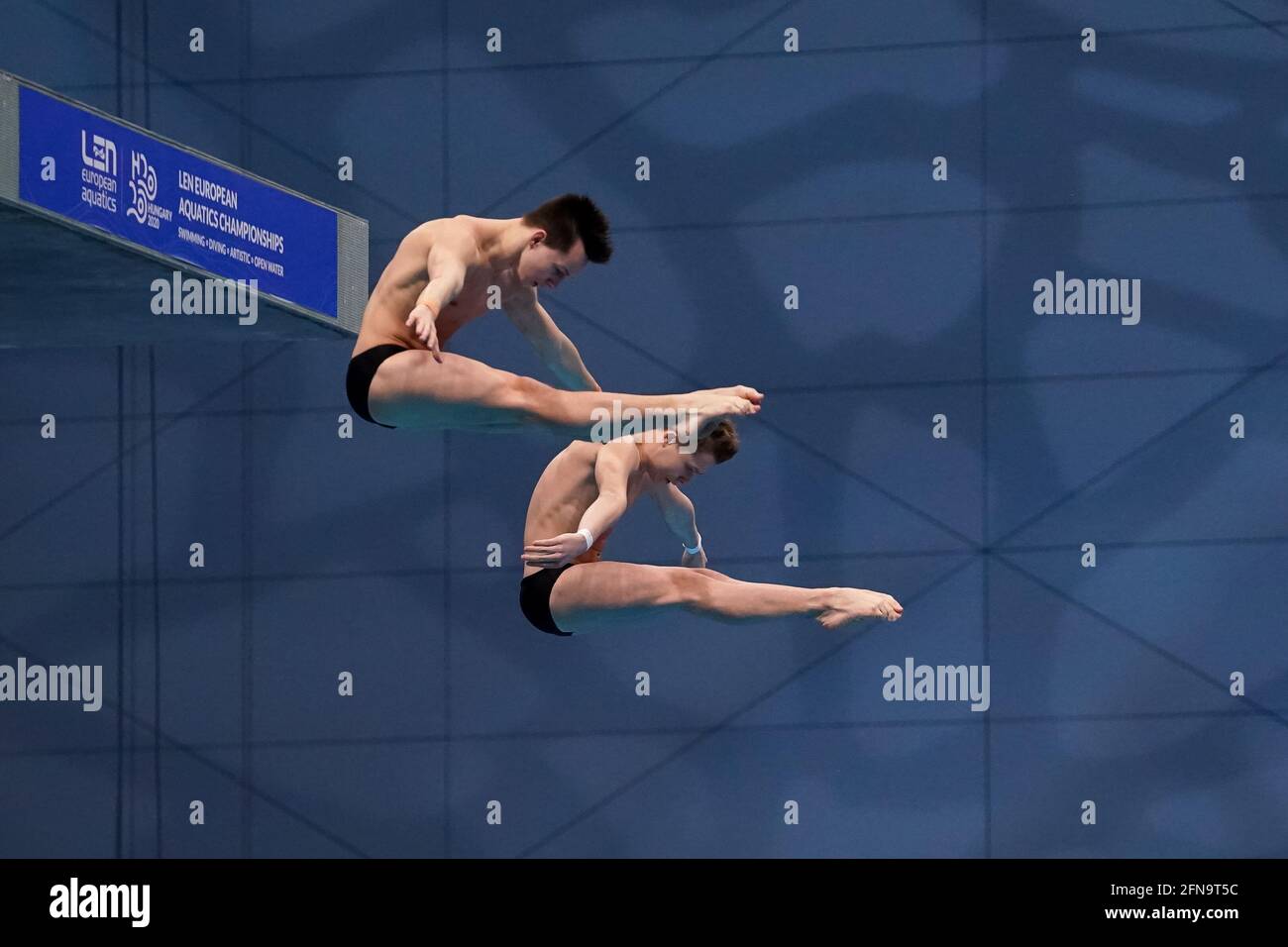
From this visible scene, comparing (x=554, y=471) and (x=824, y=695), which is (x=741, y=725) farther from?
(x=554, y=471)

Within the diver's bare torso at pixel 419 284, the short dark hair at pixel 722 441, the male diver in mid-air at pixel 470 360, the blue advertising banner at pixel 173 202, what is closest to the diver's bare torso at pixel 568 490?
the short dark hair at pixel 722 441

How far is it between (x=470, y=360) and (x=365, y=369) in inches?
21.3

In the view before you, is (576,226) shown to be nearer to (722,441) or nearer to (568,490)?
(722,441)

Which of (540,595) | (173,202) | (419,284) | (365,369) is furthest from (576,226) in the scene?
(173,202)

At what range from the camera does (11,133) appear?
9977mm

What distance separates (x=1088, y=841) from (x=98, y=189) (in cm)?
918

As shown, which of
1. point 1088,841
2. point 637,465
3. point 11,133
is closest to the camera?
point 11,133

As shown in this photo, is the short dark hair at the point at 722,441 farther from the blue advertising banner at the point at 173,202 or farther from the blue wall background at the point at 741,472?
the blue wall background at the point at 741,472

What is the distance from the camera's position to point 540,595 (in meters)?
10.9

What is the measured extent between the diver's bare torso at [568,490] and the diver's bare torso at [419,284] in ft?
4.04

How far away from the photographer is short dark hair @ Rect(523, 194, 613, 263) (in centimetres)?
980

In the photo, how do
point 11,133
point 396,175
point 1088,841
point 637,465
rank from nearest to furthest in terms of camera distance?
1. point 11,133
2. point 637,465
3. point 1088,841
4. point 396,175

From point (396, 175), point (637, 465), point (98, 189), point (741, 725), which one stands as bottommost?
point (741, 725)
